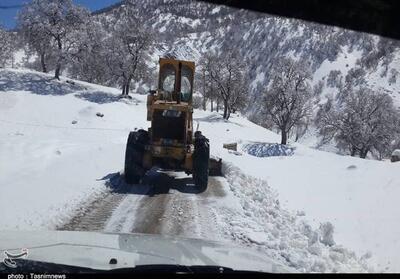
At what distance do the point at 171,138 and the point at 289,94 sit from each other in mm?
33995

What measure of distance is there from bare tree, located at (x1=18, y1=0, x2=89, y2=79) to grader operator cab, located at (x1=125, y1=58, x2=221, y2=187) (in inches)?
475

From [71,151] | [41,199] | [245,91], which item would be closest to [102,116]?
[245,91]

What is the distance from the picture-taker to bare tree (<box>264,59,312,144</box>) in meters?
45.2

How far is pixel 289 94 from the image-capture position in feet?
149

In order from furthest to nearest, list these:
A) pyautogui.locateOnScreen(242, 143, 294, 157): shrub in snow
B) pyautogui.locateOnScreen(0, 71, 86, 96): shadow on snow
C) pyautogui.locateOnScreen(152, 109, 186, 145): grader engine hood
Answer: pyautogui.locateOnScreen(0, 71, 86, 96): shadow on snow < pyautogui.locateOnScreen(242, 143, 294, 157): shrub in snow < pyautogui.locateOnScreen(152, 109, 186, 145): grader engine hood

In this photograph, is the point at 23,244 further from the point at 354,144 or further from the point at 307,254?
the point at 354,144

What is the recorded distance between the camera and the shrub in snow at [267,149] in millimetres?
34312

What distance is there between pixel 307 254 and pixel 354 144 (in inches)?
1599

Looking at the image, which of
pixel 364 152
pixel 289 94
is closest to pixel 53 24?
pixel 289 94

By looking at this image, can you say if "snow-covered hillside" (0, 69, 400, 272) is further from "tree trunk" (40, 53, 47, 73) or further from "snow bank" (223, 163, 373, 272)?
"tree trunk" (40, 53, 47, 73)

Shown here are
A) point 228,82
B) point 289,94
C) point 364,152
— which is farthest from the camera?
point 228,82

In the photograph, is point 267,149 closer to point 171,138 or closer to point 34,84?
point 34,84

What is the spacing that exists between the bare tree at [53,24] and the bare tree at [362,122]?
2294cm

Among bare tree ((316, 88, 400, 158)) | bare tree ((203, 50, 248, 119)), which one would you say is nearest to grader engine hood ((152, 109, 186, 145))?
bare tree ((203, 50, 248, 119))
